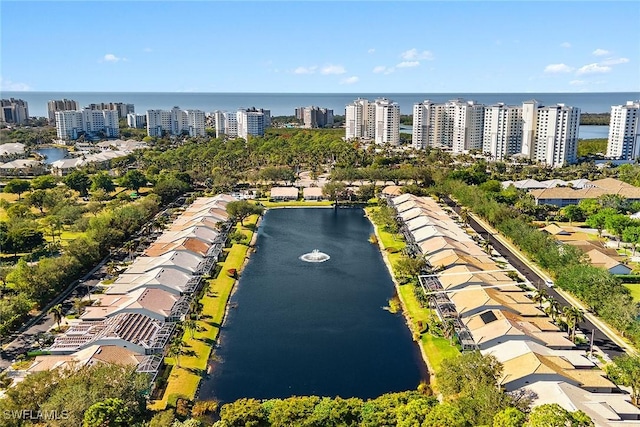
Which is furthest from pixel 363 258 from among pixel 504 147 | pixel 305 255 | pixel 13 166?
pixel 13 166

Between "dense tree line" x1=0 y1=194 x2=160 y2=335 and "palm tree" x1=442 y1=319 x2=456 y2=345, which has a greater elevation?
"dense tree line" x1=0 y1=194 x2=160 y2=335

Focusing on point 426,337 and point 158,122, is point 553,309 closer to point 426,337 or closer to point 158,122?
point 426,337

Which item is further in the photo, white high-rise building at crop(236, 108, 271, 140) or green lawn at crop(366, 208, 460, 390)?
white high-rise building at crop(236, 108, 271, 140)

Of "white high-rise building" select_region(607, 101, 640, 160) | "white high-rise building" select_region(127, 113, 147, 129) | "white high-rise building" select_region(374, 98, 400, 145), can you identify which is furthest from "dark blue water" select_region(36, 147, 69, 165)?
"white high-rise building" select_region(607, 101, 640, 160)

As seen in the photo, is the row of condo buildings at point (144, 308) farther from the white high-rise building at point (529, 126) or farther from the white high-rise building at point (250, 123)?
the white high-rise building at point (250, 123)

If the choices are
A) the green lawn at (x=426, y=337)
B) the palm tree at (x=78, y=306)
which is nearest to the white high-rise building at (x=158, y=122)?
the green lawn at (x=426, y=337)

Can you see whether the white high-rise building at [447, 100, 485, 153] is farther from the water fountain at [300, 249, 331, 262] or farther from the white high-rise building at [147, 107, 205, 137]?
the white high-rise building at [147, 107, 205, 137]

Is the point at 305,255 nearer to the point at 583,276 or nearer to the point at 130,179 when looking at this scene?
the point at 583,276

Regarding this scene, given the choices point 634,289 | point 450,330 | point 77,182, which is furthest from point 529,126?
point 77,182
